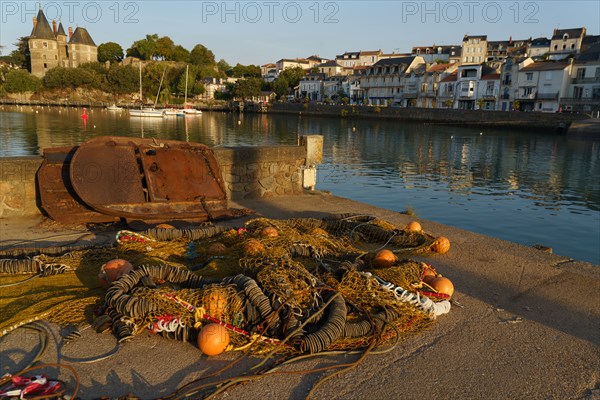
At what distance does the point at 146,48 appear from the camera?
14812 cm

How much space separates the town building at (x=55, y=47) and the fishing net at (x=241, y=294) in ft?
477

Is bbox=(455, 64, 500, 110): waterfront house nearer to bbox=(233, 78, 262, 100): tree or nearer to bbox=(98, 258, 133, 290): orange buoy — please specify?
bbox=(233, 78, 262, 100): tree

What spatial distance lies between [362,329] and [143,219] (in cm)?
500

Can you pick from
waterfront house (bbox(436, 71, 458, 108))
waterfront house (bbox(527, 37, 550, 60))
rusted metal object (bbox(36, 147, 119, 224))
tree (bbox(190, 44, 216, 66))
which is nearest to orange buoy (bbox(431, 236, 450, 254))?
rusted metal object (bbox(36, 147, 119, 224))

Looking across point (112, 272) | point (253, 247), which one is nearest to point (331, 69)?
point (253, 247)

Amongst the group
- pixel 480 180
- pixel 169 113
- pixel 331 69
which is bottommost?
pixel 480 180

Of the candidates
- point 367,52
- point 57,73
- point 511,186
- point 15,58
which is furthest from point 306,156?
point 15,58

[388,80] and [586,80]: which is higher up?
[388,80]

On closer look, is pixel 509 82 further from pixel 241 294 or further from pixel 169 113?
pixel 241 294

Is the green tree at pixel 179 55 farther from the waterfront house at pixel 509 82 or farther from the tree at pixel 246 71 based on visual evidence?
the waterfront house at pixel 509 82

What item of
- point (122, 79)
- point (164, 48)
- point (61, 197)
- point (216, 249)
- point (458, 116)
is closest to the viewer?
point (216, 249)

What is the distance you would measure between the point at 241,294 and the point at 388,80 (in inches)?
4226

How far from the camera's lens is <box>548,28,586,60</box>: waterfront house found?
10131 centimetres

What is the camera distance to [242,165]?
10.5 metres
